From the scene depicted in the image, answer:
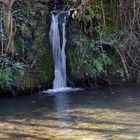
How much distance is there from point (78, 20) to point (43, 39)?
41.7 inches

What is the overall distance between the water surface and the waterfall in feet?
2.62

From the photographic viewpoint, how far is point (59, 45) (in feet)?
41.3

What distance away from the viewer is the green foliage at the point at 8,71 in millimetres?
11055

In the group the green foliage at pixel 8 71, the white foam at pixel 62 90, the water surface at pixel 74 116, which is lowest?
the water surface at pixel 74 116

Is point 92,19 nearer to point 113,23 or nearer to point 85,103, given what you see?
point 113,23

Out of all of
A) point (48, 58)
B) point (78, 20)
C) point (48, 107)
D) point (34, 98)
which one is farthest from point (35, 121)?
point (78, 20)

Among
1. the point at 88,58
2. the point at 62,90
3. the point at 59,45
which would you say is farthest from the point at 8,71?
the point at 88,58

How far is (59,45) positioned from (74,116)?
12.2ft

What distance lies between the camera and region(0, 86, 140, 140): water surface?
794 centimetres

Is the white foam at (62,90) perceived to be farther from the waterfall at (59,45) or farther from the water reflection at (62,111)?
the water reflection at (62,111)

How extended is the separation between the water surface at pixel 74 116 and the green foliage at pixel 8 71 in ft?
1.13

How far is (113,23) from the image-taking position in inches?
516

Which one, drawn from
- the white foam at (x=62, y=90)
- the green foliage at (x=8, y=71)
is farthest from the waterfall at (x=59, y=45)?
the green foliage at (x=8, y=71)

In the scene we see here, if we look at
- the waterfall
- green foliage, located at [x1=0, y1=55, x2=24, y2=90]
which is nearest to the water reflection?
the waterfall
